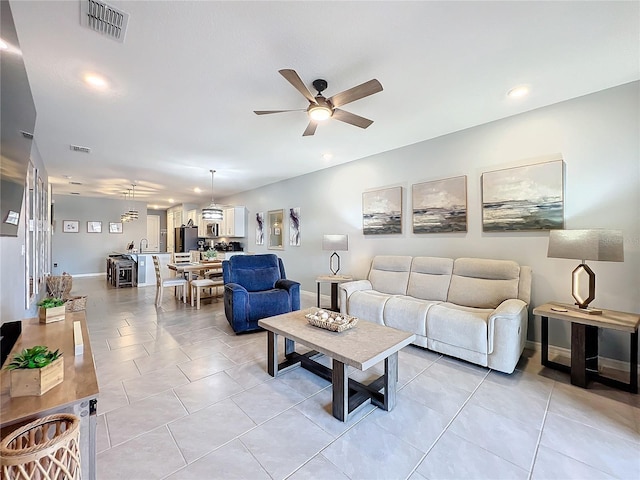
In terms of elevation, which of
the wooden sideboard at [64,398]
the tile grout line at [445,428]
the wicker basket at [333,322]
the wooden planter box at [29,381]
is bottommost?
the tile grout line at [445,428]

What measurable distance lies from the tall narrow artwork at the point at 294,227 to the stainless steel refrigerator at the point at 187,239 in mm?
4884

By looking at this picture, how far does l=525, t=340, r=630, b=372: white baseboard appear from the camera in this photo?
262cm

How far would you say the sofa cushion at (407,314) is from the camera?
3047 mm

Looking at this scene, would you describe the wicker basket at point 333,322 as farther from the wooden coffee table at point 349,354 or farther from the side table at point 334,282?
the side table at point 334,282

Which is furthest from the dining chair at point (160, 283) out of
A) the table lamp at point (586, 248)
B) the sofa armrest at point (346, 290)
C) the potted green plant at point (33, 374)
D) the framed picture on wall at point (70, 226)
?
the framed picture on wall at point (70, 226)

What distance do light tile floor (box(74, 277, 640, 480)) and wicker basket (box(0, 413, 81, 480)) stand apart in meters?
0.57

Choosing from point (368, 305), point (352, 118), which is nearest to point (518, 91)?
point (352, 118)

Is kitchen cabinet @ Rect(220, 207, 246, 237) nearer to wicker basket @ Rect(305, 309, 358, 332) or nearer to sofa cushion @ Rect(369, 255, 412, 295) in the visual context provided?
sofa cushion @ Rect(369, 255, 412, 295)

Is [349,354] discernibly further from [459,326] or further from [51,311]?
[51,311]

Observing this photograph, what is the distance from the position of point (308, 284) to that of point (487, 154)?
4128 mm

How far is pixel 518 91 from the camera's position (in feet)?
8.86

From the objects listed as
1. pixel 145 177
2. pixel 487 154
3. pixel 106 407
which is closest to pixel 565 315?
pixel 487 154

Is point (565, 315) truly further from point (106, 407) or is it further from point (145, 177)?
point (145, 177)

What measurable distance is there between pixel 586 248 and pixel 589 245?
32 millimetres
